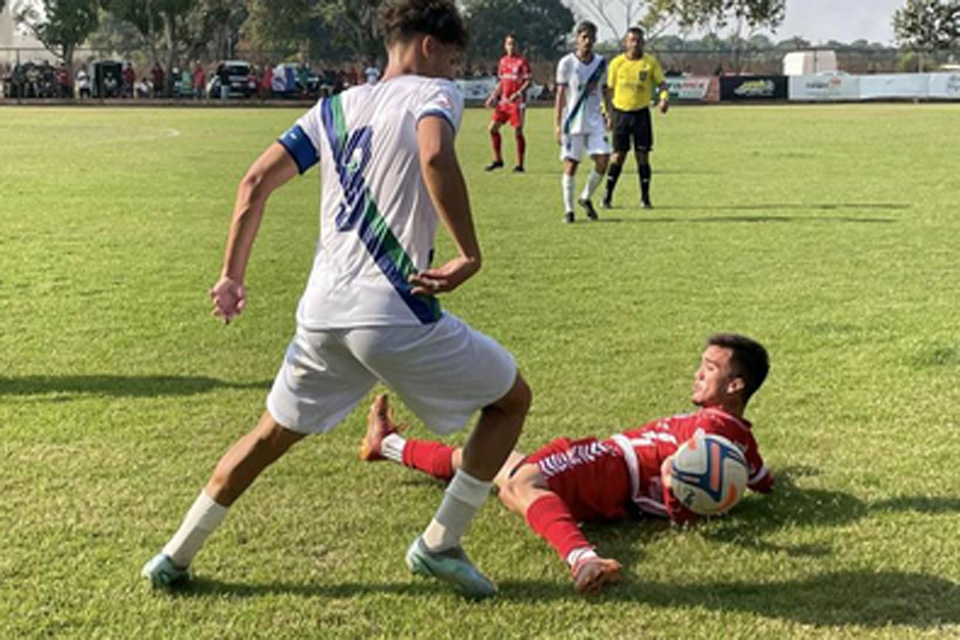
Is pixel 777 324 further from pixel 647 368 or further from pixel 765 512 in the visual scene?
pixel 765 512

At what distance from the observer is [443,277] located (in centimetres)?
314

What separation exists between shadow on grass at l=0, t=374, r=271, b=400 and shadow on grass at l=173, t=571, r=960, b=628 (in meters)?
2.44

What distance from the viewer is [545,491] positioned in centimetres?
396

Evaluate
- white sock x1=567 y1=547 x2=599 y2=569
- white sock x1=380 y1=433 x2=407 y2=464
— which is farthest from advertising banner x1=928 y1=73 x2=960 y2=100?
white sock x1=567 y1=547 x2=599 y2=569

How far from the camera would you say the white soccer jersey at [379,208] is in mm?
3191

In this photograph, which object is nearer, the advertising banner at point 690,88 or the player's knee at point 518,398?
the player's knee at point 518,398

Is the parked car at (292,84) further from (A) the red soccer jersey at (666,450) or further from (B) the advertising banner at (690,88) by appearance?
(A) the red soccer jersey at (666,450)

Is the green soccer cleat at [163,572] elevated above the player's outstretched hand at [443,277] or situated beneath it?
situated beneath

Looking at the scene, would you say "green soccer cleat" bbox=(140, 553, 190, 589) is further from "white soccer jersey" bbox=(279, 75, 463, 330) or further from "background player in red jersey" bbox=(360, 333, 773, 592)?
"background player in red jersey" bbox=(360, 333, 773, 592)

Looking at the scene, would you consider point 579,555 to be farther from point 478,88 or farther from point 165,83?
point 165,83

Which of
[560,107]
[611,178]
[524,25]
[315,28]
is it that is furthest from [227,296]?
[524,25]

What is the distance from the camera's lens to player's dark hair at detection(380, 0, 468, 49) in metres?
3.23

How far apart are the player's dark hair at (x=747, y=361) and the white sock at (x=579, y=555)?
1.00 meters

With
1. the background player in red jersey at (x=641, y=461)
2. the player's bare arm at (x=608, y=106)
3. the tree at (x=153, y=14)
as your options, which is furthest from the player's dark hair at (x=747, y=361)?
the tree at (x=153, y=14)
